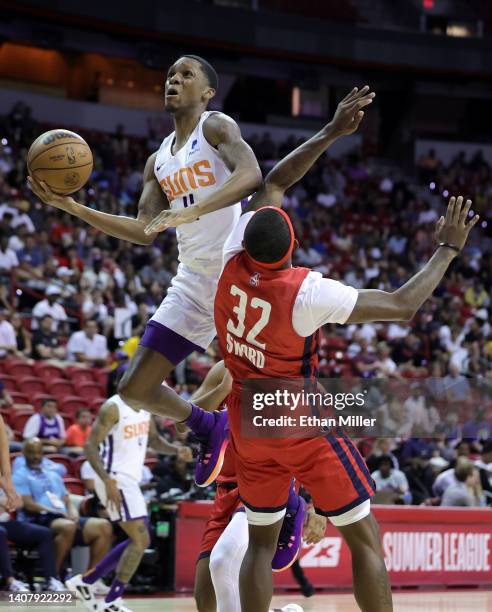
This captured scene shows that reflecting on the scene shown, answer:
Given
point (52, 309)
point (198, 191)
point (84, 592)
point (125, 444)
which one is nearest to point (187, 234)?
point (198, 191)

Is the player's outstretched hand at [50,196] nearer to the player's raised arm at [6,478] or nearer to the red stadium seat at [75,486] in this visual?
the player's raised arm at [6,478]

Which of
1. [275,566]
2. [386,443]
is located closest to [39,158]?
[275,566]

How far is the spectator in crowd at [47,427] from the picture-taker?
12.2m

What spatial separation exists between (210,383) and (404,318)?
220cm

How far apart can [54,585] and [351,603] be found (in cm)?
298

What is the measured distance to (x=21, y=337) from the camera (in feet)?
48.8

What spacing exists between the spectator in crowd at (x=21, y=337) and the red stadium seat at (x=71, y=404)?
47.3 inches

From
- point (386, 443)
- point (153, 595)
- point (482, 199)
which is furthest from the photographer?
point (482, 199)

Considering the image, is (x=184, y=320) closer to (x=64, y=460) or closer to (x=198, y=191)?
(x=198, y=191)

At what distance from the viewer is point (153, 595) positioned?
11.0 meters

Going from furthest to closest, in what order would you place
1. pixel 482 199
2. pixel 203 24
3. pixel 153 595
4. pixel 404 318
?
pixel 482 199 < pixel 203 24 < pixel 153 595 < pixel 404 318

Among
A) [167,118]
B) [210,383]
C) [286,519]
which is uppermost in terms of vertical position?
[167,118]

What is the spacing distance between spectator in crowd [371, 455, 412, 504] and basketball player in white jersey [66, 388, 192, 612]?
3.72m

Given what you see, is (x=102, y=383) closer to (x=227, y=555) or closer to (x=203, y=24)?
(x=227, y=555)
